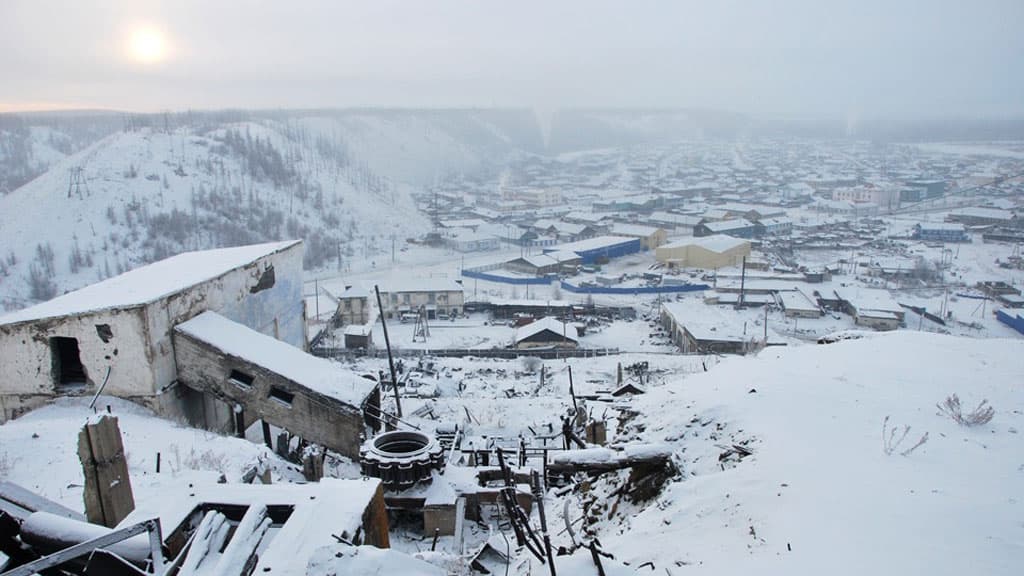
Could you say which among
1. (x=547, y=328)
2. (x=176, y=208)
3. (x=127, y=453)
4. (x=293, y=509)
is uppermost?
(x=293, y=509)

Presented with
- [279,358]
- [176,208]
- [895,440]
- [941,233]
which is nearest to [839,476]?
[895,440]

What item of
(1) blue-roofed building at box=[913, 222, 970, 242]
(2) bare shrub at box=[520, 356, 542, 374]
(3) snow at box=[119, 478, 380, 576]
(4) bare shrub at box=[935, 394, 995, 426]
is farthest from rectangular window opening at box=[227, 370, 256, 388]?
(1) blue-roofed building at box=[913, 222, 970, 242]

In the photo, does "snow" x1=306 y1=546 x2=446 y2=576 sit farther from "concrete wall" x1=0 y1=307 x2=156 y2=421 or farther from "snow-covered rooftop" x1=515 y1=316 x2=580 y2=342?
"snow-covered rooftop" x1=515 y1=316 x2=580 y2=342

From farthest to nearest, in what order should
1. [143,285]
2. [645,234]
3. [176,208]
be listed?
[645,234]
[176,208]
[143,285]

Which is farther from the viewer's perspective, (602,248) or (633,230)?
(633,230)

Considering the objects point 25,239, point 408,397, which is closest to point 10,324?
point 408,397

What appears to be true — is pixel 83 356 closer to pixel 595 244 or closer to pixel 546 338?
pixel 546 338
